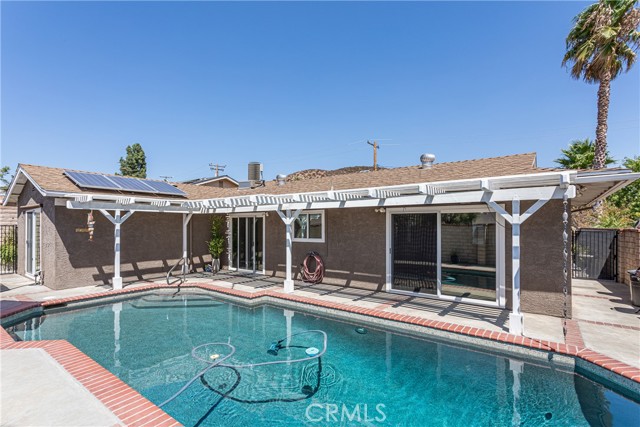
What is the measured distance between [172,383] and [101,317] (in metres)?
5.35

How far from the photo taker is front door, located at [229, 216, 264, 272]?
1459 cm

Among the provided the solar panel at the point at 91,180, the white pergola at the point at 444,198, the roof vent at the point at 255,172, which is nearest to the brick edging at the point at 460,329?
the white pergola at the point at 444,198

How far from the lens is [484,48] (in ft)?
52.3

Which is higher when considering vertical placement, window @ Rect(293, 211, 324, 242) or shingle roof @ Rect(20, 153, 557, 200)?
shingle roof @ Rect(20, 153, 557, 200)

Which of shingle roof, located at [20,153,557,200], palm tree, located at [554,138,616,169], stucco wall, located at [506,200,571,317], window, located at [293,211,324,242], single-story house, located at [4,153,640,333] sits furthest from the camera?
palm tree, located at [554,138,616,169]

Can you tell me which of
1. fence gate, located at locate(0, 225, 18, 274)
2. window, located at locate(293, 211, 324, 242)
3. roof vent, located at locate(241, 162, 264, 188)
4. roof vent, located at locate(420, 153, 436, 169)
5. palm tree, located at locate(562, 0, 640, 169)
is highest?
palm tree, located at locate(562, 0, 640, 169)

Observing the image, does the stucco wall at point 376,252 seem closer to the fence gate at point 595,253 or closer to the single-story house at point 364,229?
the single-story house at point 364,229

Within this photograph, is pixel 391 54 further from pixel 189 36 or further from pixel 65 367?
pixel 65 367

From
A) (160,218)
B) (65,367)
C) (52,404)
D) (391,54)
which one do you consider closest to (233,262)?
(160,218)

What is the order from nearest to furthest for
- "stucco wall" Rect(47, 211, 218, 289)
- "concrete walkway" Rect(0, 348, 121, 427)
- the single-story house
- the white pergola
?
→ "concrete walkway" Rect(0, 348, 121, 427) < the white pergola < the single-story house < "stucco wall" Rect(47, 211, 218, 289)

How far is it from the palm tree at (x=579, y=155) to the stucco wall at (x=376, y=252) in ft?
50.1
